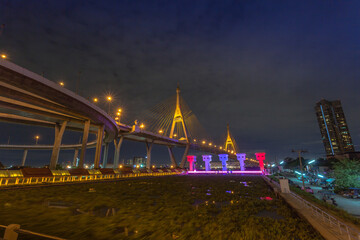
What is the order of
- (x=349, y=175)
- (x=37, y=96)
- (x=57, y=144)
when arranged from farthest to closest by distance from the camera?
(x=57, y=144) → (x=349, y=175) → (x=37, y=96)

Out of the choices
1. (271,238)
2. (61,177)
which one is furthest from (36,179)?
(271,238)

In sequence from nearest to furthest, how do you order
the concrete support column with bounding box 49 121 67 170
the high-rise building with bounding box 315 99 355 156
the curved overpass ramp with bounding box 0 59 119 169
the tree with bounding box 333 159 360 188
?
the curved overpass ramp with bounding box 0 59 119 169, the tree with bounding box 333 159 360 188, the concrete support column with bounding box 49 121 67 170, the high-rise building with bounding box 315 99 355 156

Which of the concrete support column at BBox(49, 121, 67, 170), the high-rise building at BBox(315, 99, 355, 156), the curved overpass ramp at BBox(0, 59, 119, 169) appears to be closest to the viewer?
the curved overpass ramp at BBox(0, 59, 119, 169)

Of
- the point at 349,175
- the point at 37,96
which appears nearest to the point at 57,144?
the point at 37,96

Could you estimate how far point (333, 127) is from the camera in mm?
145250

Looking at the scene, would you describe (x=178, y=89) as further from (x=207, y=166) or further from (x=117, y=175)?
(x=117, y=175)

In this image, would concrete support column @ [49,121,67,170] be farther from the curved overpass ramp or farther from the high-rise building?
the high-rise building

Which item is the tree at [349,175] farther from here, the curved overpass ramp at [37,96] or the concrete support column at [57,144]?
the concrete support column at [57,144]

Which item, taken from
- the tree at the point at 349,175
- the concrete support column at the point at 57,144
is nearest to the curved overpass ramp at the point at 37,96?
the concrete support column at the point at 57,144

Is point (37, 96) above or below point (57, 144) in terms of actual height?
above

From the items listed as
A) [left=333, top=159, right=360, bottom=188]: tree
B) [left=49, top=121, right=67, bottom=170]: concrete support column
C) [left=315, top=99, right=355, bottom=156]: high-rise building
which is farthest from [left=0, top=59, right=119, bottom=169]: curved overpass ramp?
[left=315, top=99, right=355, bottom=156]: high-rise building

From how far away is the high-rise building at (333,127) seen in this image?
457ft

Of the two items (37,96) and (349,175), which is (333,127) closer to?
(349,175)

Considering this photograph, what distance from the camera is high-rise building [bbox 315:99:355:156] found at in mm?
139250
